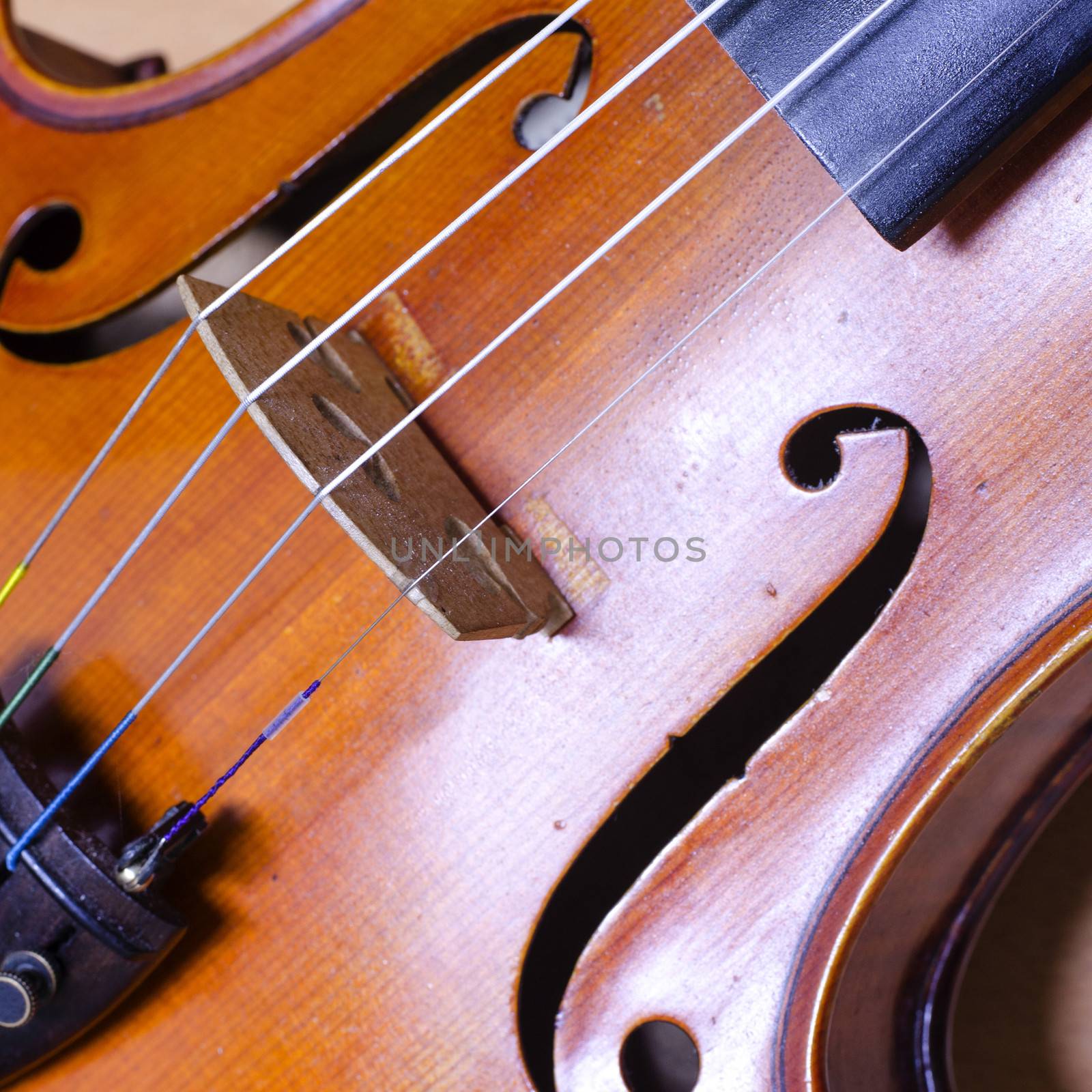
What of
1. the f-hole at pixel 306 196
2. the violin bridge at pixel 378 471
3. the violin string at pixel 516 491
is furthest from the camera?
the f-hole at pixel 306 196

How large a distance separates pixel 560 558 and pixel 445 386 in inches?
6.4

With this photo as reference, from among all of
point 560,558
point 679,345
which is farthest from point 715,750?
point 679,345

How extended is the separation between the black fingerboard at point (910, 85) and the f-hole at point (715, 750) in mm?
179

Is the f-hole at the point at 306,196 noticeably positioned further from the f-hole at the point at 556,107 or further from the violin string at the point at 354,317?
the violin string at the point at 354,317

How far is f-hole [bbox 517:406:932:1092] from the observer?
776 mm

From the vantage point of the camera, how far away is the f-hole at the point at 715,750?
30.5 inches

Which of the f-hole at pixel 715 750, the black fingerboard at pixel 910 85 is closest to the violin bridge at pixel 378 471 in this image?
the f-hole at pixel 715 750

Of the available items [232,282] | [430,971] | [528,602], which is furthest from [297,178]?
[430,971]

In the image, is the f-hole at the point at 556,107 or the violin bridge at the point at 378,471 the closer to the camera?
the violin bridge at the point at 378,471

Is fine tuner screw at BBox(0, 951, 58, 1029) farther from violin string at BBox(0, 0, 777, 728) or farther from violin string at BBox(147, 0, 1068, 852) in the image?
violin string at BBox(0, 0, 777, 728)

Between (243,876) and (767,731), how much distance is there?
1.46 feet

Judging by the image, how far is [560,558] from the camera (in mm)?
774

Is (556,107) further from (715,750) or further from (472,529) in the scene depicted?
(715,750)

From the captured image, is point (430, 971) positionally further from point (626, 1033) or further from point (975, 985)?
point (975, 985)
